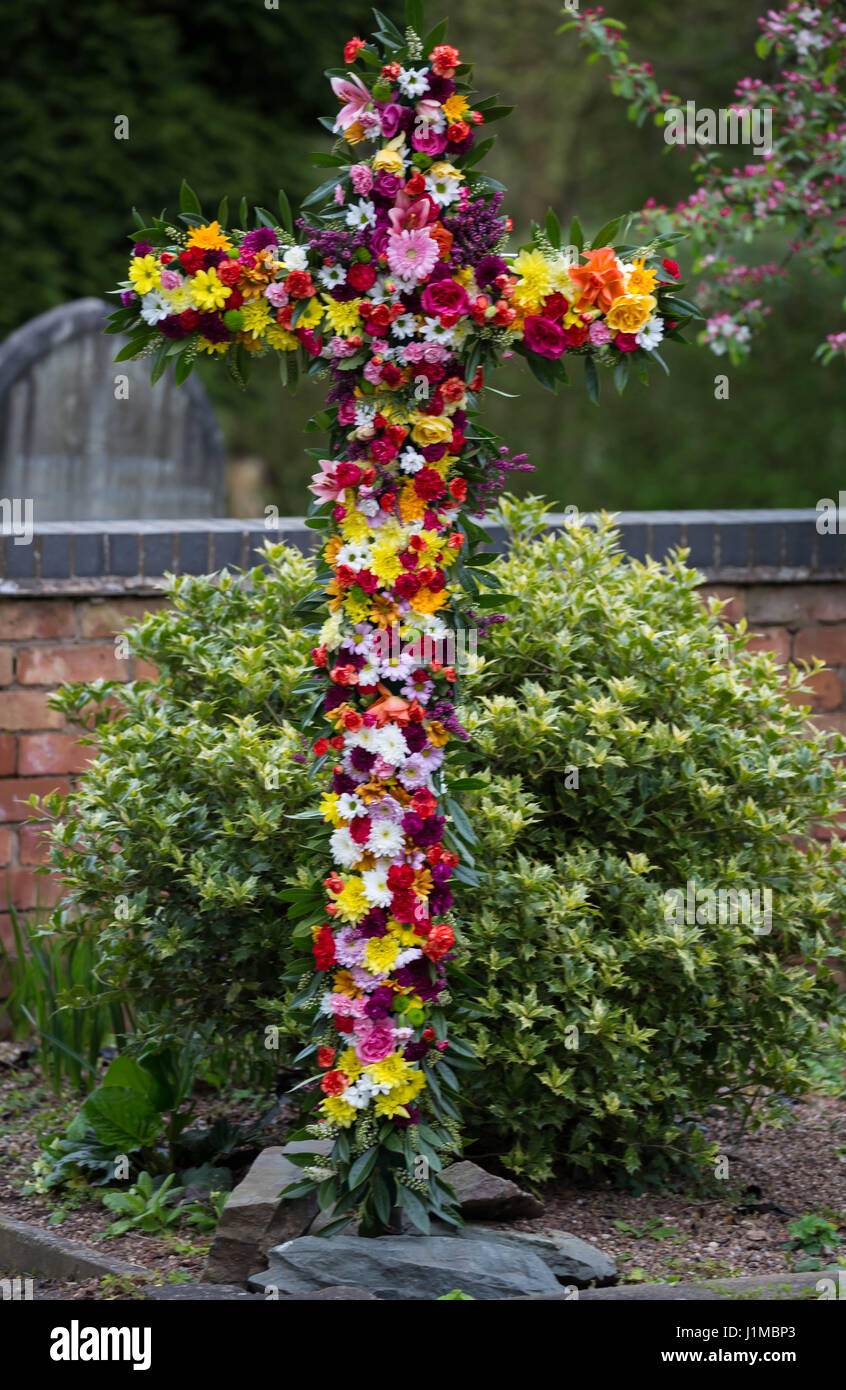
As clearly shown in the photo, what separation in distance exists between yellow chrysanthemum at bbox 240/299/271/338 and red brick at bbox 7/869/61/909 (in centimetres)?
217

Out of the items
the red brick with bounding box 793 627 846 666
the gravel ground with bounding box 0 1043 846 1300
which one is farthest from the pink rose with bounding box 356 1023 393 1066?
the red brick with bounding box 793 627 846 666

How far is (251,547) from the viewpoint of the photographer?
4621 millimetres

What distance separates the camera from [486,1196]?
9.85 feet

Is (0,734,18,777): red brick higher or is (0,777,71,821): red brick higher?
(0,734,18,777): red brick

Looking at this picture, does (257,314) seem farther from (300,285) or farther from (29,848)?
(29,848)

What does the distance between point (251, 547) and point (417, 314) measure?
1.96 m

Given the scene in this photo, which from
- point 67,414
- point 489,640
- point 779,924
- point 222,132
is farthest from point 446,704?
point 222,132

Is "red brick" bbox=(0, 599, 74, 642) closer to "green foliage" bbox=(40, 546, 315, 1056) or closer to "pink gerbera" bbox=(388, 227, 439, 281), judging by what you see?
"green foliage" bbox=(40, 546, 315, 1056)

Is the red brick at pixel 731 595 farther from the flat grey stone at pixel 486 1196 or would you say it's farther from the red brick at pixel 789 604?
the flat grey stone at pixel 486 1196

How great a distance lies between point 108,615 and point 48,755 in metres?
0.44

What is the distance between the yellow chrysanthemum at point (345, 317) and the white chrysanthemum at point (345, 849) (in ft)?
2.89

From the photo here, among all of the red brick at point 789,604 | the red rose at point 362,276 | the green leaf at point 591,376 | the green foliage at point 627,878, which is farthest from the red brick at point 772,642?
the red rose at point 362,276

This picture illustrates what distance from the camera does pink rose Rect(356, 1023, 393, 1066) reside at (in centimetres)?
275

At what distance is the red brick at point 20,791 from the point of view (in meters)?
4.44
